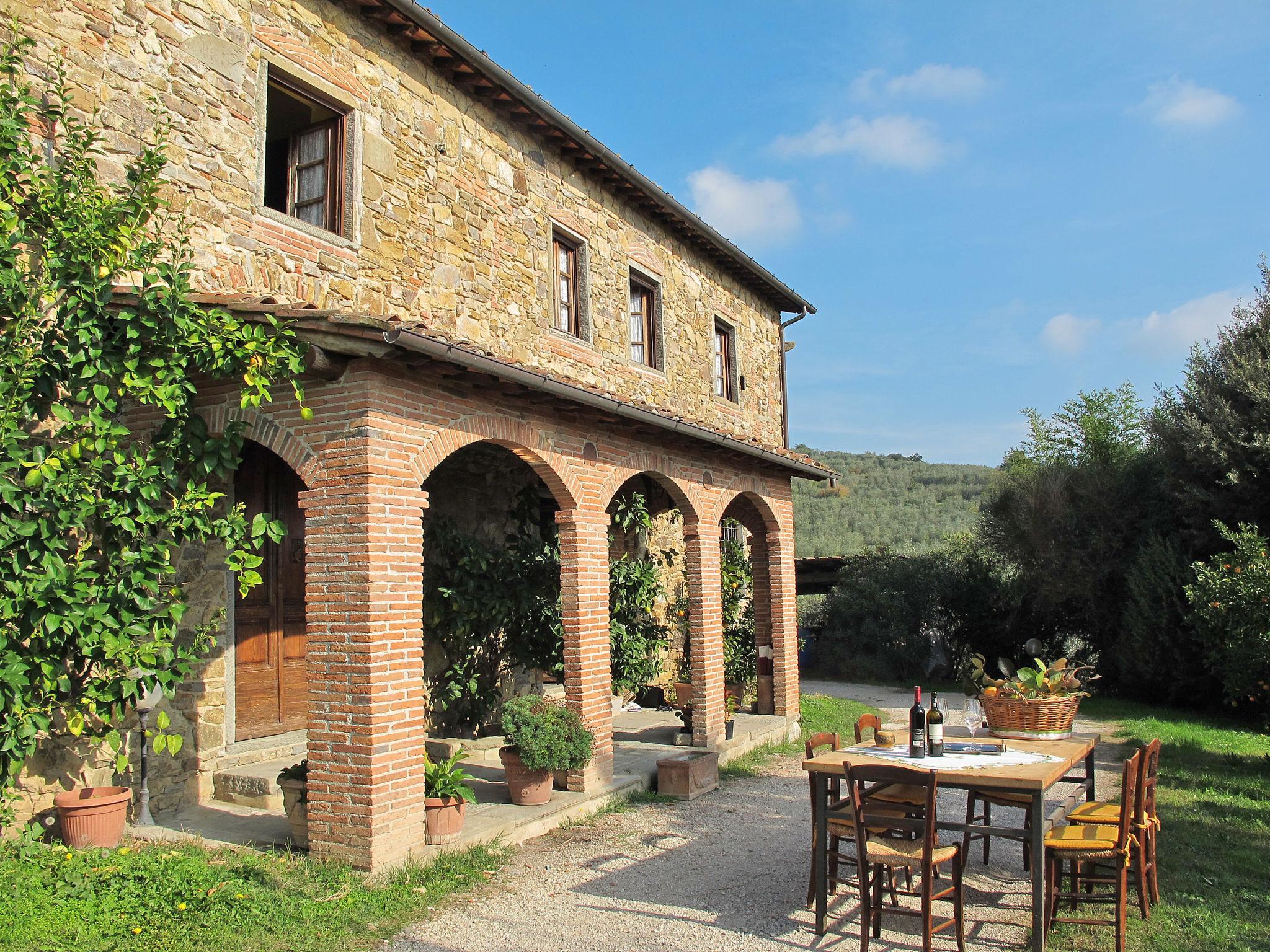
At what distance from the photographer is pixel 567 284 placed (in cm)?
1012

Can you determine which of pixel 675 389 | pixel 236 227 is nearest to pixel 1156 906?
pixel 236 227

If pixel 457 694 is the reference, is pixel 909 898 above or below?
below

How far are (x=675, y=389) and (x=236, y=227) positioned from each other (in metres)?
6.45

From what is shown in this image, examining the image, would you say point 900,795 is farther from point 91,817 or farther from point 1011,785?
point 91,817

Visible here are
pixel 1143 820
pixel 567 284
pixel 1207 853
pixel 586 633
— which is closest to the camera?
pixel 1143 820

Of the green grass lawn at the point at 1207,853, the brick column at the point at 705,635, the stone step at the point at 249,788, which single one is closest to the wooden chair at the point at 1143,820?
the green grass lawn at the point at 1207,853

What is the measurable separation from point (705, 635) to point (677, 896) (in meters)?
3.94

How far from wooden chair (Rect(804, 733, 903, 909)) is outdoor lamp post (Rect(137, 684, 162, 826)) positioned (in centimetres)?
407

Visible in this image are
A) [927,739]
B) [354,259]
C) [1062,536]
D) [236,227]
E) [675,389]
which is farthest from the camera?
[1062,536]

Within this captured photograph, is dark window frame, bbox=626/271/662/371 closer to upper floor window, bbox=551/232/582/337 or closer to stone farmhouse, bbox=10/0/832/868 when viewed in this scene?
stone farmhouse, bbox=10/0/832/868

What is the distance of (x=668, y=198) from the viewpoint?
11.3 m

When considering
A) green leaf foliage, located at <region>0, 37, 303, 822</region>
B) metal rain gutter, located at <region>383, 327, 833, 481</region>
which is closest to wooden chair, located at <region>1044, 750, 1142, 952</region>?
metal rain gutter, located at <region>383, 327, 833, 481</region>

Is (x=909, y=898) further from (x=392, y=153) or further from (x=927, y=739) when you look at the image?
(x=392, y=153)

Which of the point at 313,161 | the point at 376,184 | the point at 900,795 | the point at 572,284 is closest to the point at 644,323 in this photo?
the point at 572,284
